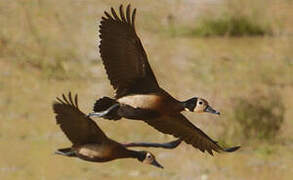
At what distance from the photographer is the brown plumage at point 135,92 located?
6.30 m

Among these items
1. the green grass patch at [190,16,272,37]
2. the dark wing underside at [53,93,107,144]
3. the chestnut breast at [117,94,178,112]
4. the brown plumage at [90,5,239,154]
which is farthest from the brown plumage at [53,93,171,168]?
the green grass patch at [190,16,272,37]

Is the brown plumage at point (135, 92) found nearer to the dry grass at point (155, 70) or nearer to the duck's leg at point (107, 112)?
the duck's leg at point (107, 112)

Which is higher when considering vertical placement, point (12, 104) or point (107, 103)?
point (107, 103)

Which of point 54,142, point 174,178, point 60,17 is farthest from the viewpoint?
point 60,17

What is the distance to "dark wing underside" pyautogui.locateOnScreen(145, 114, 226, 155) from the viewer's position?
6863 millimetres

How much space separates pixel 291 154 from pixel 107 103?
4.75 m

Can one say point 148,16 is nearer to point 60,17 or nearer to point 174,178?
point 60,17

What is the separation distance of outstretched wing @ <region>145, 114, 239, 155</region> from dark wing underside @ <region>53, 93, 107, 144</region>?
3.03ft

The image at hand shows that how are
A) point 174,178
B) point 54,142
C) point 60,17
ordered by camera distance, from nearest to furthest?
point 174,178 → point 54,142 → point 60,17

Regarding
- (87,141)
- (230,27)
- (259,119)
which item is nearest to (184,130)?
(87,141)

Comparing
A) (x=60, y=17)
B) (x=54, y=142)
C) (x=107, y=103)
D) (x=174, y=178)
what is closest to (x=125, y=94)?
(x=107, y=103)

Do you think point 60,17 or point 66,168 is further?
point 60,17

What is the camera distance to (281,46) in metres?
14.3

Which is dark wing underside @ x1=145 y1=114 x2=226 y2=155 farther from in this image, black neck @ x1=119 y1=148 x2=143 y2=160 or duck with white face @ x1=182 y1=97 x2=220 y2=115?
black neck @ x1=119 y1=148 x2=143 y2=160
